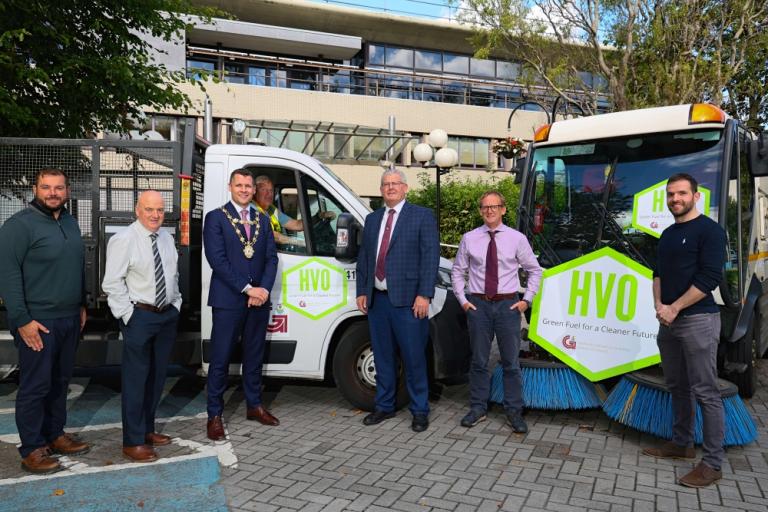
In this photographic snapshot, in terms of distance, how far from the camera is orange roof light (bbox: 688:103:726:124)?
5.04m

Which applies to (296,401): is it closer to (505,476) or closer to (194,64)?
(505,476)

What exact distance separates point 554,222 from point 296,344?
2579mm

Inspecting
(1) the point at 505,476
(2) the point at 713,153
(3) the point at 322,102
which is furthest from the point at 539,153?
(3) the point at 322,102

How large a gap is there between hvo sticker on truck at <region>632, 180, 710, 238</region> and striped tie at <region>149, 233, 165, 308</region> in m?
3.78

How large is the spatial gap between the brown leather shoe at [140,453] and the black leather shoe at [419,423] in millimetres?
1957

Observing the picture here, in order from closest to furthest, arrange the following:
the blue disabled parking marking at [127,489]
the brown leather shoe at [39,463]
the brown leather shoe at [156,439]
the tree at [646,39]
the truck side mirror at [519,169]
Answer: the blue disabled parking marking at [127,489] < the brown leather shoe at [39,463] < the brown leather shoe at [156,439] < the truck side mirror at [519,169] < the tree at [646,39]

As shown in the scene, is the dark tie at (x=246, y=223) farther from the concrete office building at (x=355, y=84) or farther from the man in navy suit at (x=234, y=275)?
the concrete office building at (x=355, y=84)

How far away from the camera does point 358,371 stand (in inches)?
217

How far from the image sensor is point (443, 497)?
3775mm

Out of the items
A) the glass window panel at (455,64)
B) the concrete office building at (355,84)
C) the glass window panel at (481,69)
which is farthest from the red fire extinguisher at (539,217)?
the glass window panel at (481,69)

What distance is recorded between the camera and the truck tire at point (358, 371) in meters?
5.42

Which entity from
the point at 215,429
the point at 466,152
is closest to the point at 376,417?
the point at 215,429

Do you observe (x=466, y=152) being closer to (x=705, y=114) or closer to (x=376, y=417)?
(x=705, y=114)

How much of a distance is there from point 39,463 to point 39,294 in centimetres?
111
